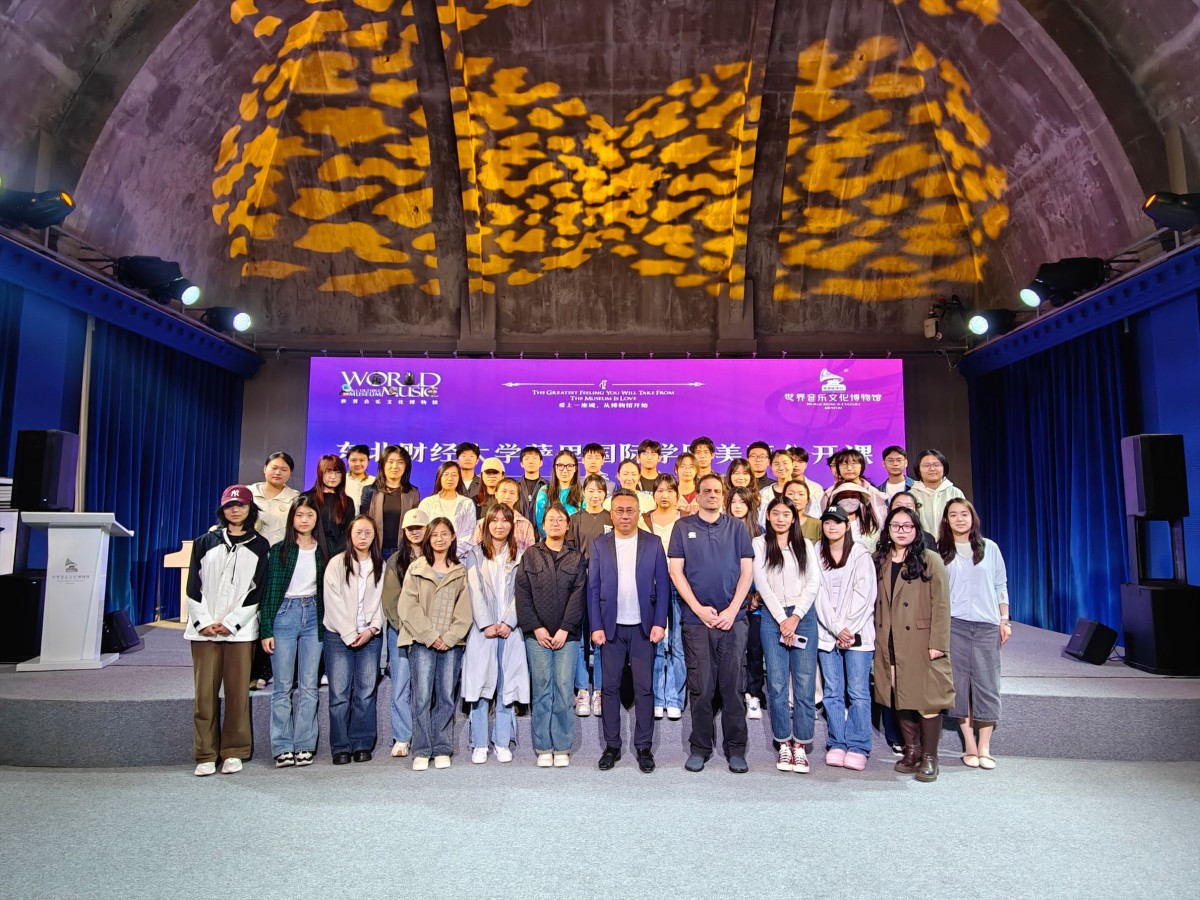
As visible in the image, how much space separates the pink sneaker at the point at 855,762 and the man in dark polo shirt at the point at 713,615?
487 mm

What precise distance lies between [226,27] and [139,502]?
13.3 ft

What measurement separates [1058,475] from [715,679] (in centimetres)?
491

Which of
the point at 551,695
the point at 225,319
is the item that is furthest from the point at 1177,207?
the point at 225,319

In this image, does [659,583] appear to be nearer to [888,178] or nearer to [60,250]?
[60,250]

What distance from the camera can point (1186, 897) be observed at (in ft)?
7.36

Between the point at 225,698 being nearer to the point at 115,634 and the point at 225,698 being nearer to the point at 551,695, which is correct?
the point at 551,695

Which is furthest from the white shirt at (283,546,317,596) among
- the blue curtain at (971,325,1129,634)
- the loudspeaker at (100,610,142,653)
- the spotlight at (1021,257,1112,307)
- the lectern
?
the blue curtain at (971,325,1129,634)

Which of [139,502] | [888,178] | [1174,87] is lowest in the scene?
[139,502]

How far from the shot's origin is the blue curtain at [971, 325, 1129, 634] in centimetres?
596

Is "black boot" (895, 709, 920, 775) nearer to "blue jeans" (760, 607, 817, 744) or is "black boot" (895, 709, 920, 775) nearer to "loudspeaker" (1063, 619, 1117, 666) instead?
"blue jeans" (760, 607, 817, 744)

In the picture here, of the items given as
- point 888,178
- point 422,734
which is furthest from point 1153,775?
point 888,178

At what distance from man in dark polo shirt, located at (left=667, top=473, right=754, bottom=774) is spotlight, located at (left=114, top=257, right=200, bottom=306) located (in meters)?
4.86

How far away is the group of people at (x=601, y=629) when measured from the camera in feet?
A: 11.1

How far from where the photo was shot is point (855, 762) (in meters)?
3.41
